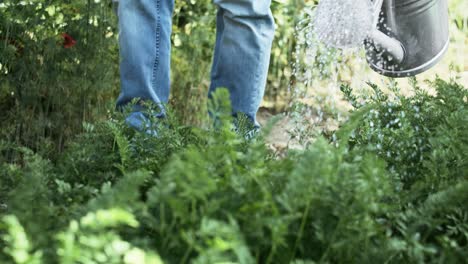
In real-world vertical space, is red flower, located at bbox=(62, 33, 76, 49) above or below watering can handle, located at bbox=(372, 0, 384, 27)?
below

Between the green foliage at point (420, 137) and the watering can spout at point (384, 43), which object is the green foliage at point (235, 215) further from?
the watering can spout at point (384, 43)

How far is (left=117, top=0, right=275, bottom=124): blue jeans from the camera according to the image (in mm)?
2572

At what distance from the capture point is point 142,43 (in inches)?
102

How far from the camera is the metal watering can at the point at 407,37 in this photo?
3029 mm

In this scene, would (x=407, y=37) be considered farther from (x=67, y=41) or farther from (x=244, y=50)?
(x=67, y=41)

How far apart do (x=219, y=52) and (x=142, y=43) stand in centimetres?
28

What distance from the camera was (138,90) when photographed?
259 centimetres

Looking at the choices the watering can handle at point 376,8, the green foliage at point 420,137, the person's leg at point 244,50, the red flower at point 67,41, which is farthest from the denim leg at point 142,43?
the watering can handle at point 376,8

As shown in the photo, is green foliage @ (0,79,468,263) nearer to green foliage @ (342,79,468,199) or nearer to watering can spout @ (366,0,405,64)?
green foliage @ (342,79,468,199)

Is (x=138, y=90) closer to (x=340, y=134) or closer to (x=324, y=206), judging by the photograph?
(x=340, y=134)

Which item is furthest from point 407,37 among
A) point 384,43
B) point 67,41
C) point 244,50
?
point 67,41

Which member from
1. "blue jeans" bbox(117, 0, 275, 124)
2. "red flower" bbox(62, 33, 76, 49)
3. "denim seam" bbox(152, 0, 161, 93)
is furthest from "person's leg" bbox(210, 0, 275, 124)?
"red flower" bbox(62, 33, 76, 49)

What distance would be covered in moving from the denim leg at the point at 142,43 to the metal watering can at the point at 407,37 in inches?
32.5

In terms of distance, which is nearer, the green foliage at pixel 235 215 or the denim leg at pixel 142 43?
the green foliage at pixel 235 215
